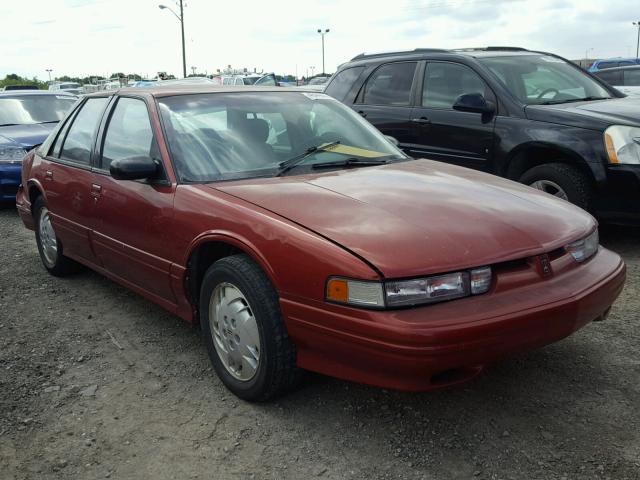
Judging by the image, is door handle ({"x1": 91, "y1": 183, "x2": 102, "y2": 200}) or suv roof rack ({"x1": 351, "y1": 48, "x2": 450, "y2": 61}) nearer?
door handle ({"x1": 91, "y1": 183, "x2": 102, "y2": 200})

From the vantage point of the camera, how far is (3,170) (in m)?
8.30

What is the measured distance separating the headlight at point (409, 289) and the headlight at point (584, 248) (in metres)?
0.60

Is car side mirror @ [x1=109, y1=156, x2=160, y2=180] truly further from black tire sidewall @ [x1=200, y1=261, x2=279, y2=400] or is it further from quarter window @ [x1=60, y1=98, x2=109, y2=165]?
quarter window @ [x1=60, y1=98, x2=109, y2=165]

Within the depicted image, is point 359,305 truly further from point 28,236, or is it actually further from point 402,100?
point 28,236

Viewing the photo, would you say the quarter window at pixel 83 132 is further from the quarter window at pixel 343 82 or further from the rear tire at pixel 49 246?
the quarter window at pixel 343 82

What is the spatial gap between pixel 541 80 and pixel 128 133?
4.00m

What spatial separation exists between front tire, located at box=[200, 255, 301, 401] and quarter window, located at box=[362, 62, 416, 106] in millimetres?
4106

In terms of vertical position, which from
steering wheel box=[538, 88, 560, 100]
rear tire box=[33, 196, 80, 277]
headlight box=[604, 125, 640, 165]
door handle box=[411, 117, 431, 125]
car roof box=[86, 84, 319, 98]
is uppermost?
car roof box=[86, 84, 319, 98]

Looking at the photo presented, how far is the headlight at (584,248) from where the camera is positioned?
117 inches

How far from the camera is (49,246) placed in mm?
5230

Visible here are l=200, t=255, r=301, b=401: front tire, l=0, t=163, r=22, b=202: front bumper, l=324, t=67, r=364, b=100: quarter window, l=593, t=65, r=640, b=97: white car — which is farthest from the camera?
l=593, t=65, r=640, b=97: white car

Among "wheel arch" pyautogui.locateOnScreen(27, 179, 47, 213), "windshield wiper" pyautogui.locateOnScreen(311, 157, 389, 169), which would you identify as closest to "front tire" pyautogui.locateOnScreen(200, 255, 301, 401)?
"windshield wiper" pyautogui.locateOnScreen(311, 157, 389, 169)

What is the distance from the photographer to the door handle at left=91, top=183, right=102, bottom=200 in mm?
4094

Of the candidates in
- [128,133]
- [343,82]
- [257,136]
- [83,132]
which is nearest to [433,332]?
[257,136]
